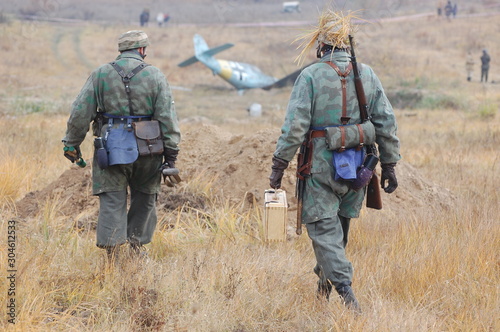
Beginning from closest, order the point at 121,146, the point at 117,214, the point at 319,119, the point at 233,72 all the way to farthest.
→ the point at 319,119 → the point at 121,146 → the point at 117,214 → the point at 233,72

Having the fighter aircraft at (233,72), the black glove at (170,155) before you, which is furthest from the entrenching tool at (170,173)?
the fighter aircraft at (233,72)

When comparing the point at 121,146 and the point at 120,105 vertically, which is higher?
the point at 120,105

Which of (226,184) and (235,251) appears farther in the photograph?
(226,184)

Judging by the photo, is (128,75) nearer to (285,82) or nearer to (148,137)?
(148,137)

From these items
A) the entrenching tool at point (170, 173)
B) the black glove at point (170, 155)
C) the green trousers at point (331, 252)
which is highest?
the black glove at point (170, 155)

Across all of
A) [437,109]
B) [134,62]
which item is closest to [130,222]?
[134,62]

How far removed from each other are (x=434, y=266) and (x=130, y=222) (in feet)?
7.27

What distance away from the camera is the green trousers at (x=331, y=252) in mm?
4145

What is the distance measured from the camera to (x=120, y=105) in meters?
4.69

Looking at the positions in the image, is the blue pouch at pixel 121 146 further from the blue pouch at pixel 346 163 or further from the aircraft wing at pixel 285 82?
the aircraft wing at pixel 285 82

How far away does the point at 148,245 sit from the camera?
18.1 ft

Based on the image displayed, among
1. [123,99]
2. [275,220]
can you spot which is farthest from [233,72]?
[275,220]

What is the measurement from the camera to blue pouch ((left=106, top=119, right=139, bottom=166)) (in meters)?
4.62

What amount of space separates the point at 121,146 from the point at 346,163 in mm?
1535
